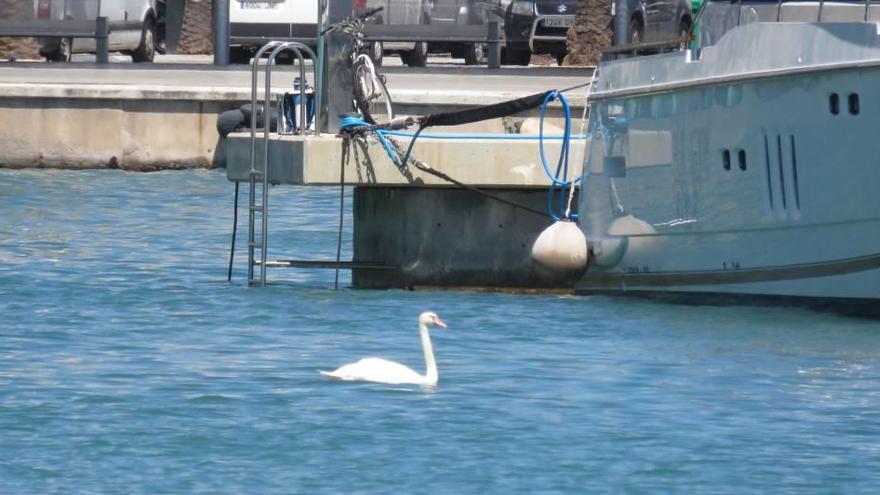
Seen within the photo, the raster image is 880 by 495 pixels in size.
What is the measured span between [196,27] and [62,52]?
7.58 meters

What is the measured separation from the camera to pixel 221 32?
3438 centimetres

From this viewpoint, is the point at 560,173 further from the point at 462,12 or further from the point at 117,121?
the point at 462,12

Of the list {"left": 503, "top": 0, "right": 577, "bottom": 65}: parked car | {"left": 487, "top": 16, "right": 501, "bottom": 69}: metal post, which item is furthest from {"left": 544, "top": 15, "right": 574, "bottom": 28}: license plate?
{"left": 487, "top": 16, "right": 501, "bottom": 69}: metal post

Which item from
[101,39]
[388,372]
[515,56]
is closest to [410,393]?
[388,372]

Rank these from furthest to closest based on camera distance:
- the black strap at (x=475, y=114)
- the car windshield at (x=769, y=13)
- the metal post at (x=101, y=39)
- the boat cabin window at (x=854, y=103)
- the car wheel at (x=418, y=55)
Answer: the car wheel at (x=418, y=55)
the metal post at (x=101, y=39)
the black strap at (x=475, y=114)
the car windshield at (x=769, y=13)
the boat cabin window at (x=854, y=103)

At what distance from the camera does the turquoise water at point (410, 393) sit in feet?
38.5

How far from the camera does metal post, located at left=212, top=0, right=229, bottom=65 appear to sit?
111 ft

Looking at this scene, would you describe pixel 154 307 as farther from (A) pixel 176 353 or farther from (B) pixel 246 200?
(B) pixel 246 200

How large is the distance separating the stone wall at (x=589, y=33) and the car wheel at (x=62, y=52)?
8.02m

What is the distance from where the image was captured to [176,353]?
1540 centimetres

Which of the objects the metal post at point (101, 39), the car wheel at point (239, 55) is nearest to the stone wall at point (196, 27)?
the car wheel at point (239, 55)

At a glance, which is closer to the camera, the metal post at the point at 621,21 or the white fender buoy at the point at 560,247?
the white fender buoy at the point at 560,247

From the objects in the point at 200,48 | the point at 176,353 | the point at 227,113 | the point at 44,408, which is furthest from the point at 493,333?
the point at 200,48

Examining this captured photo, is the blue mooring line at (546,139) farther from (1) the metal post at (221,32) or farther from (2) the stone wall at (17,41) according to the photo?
(2) the stone wall at (17,41)
